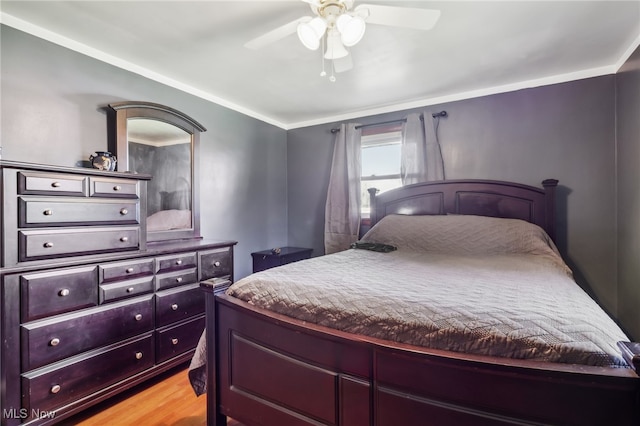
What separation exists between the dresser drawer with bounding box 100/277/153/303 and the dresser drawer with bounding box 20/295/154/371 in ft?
0.14

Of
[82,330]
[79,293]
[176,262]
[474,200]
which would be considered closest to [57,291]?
[79,293]

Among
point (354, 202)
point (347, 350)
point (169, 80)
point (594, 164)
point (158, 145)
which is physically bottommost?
point (347, 350)

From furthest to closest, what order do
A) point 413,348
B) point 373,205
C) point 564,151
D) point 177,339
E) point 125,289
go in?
point 373,205 < point 564,151 < point 177,339 < point 125,289 < point 413,348

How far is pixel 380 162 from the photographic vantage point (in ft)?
11.5

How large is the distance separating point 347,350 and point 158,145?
232cm

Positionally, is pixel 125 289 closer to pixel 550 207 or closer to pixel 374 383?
pixel 374 383

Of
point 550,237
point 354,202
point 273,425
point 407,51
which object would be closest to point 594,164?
point 550,237

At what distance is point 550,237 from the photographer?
250 cm

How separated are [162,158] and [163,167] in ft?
0.25

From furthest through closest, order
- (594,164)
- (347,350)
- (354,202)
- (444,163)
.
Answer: (354,202)
(444,163)
(594,164)
(347,350)

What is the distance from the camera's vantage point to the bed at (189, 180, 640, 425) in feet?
2.65

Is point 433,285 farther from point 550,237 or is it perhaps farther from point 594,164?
point 594,164

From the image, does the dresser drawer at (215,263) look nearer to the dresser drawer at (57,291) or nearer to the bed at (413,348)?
the dresser drawer at (57,291)

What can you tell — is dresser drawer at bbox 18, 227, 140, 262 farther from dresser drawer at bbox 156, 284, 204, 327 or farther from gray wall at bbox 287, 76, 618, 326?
gray wall at bbox 287, 76, 618, 326
